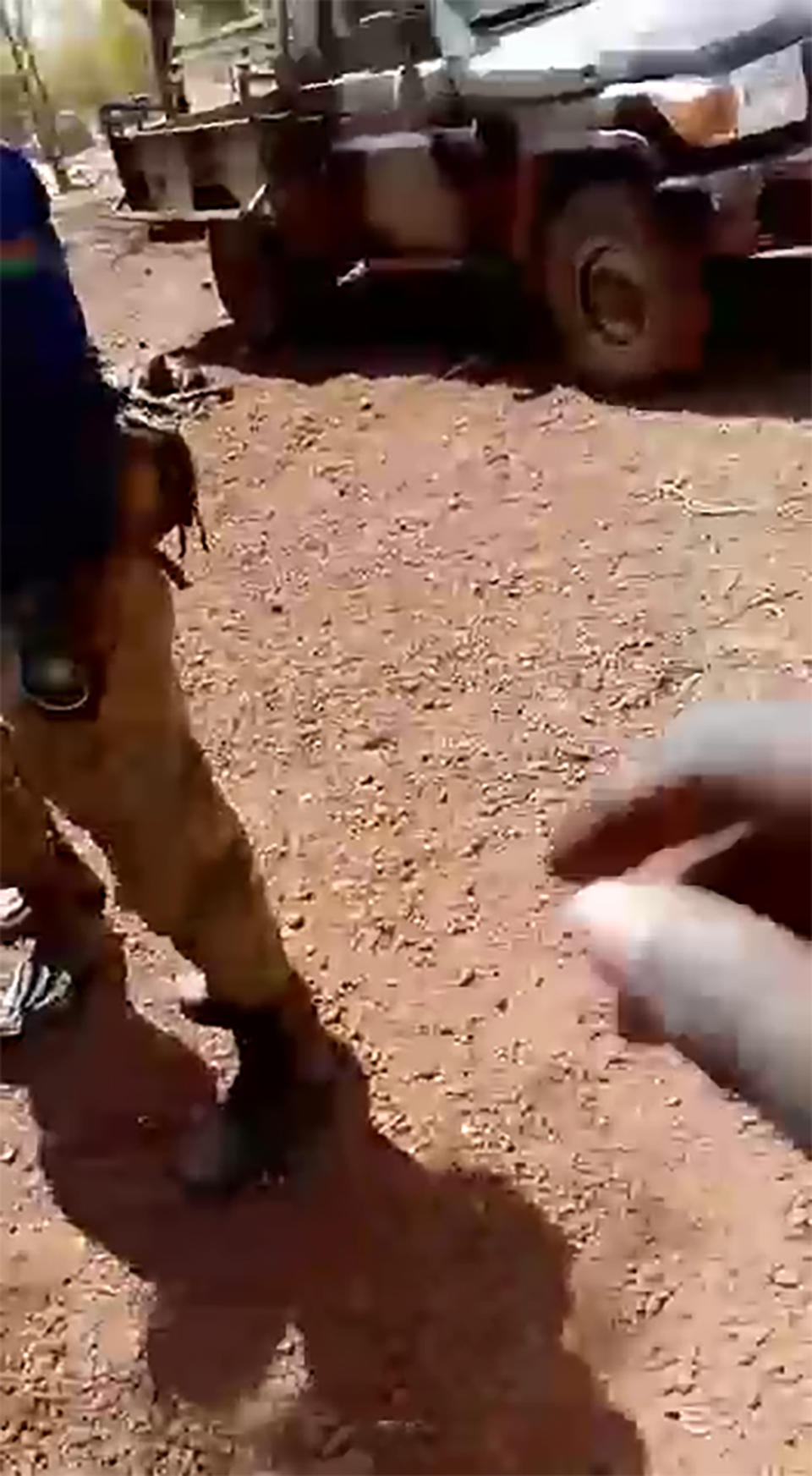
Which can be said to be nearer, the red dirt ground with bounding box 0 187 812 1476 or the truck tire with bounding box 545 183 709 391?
the red dirt ground with bounding box 0 187 812 1476

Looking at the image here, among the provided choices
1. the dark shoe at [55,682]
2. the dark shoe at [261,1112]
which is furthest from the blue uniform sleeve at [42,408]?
the dark shoe at [261,1112]

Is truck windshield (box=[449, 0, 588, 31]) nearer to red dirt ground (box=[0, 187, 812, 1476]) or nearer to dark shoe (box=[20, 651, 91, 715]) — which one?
red dirt ground (box=[0, 187, 812, 1476])

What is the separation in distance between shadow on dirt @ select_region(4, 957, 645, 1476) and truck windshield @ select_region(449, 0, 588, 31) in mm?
3229

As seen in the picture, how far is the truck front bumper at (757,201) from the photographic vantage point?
4355 millimetres

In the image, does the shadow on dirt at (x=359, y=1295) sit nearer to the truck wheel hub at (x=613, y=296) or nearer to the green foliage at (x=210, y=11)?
the truck wheel hub at (x=613, y=296)

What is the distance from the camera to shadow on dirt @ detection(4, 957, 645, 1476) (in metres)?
2.05

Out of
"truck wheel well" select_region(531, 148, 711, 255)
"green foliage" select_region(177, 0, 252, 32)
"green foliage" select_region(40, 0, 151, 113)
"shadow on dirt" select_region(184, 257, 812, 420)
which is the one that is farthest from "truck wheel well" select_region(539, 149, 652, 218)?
"green foliage" select_region(40, 0, 151, 113)

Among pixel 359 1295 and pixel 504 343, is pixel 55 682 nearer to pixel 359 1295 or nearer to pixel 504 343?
pixel 359 1295

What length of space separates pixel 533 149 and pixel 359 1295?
10.5 ft

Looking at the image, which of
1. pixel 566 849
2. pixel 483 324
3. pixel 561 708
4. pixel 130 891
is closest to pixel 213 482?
pixel 483 324

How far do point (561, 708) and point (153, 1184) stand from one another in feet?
3.99

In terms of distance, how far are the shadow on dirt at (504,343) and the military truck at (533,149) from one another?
15 cm

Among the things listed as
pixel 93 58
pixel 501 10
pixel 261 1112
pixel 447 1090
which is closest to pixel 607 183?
pixel 501 10

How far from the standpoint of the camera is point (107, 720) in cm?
208
